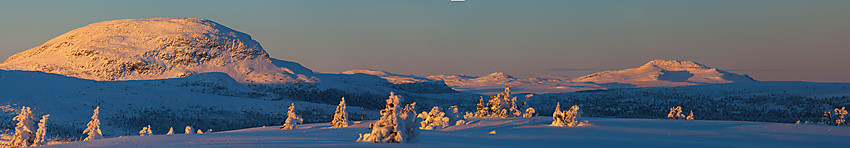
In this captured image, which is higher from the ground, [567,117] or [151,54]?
[151,54]

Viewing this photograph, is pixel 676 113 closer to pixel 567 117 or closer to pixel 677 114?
pixel 677 114

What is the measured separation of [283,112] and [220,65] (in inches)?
1924

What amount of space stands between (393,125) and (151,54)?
105m

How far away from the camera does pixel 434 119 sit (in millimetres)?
26625

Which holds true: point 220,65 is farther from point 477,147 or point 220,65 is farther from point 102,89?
point 477,147

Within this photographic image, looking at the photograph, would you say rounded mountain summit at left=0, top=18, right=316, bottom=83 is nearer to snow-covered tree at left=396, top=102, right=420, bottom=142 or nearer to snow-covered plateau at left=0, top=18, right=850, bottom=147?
snow-covered plateau at left=0, top=18, right=850, bottom=147

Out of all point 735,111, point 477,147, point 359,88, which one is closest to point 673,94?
point 735,111

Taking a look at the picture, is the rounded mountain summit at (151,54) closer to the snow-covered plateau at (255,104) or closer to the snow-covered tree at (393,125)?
the snow-covered plateau at (255,104)

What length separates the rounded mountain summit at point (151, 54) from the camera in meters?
102

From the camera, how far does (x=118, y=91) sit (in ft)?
223

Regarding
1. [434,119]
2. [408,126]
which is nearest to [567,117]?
[434,119]

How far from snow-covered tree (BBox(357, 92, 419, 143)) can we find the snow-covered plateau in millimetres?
210

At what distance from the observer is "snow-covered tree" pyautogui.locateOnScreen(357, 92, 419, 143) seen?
15.2 m

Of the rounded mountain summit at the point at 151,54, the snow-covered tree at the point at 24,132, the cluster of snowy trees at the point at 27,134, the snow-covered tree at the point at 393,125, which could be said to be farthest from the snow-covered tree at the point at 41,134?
the rounded mountain summit at the point at 151,54
